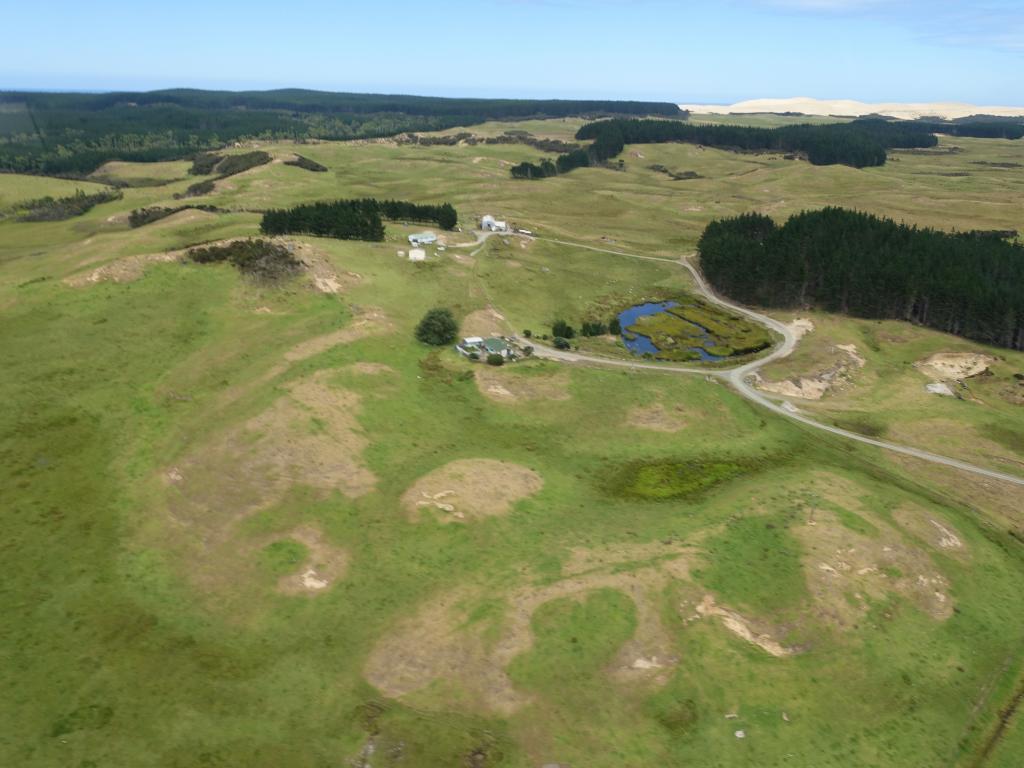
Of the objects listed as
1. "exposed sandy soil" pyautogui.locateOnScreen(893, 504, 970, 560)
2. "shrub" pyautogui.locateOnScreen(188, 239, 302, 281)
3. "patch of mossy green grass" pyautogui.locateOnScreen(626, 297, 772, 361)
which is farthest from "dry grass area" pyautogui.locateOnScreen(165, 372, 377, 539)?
"patch of mossy green grass" pyautogui.locateOnScreen(626, 297, 772, 361)

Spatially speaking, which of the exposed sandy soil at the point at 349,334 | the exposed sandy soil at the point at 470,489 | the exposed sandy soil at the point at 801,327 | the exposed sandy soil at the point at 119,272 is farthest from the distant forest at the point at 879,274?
the exposed sandy soil at the point at 119,272

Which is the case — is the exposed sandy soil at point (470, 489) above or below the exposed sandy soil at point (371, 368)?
below

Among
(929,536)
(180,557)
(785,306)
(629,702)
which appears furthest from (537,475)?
(785,306)

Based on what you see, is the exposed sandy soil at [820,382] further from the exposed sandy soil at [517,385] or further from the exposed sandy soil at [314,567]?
the exposed sandy soil at [314,567]

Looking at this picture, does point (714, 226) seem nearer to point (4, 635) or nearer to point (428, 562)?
point (428, 562)

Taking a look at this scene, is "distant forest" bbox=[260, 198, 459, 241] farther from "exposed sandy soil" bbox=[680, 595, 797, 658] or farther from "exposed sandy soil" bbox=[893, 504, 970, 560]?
"exposed sandy soil" bbox=[893, 504, 970, 560]
